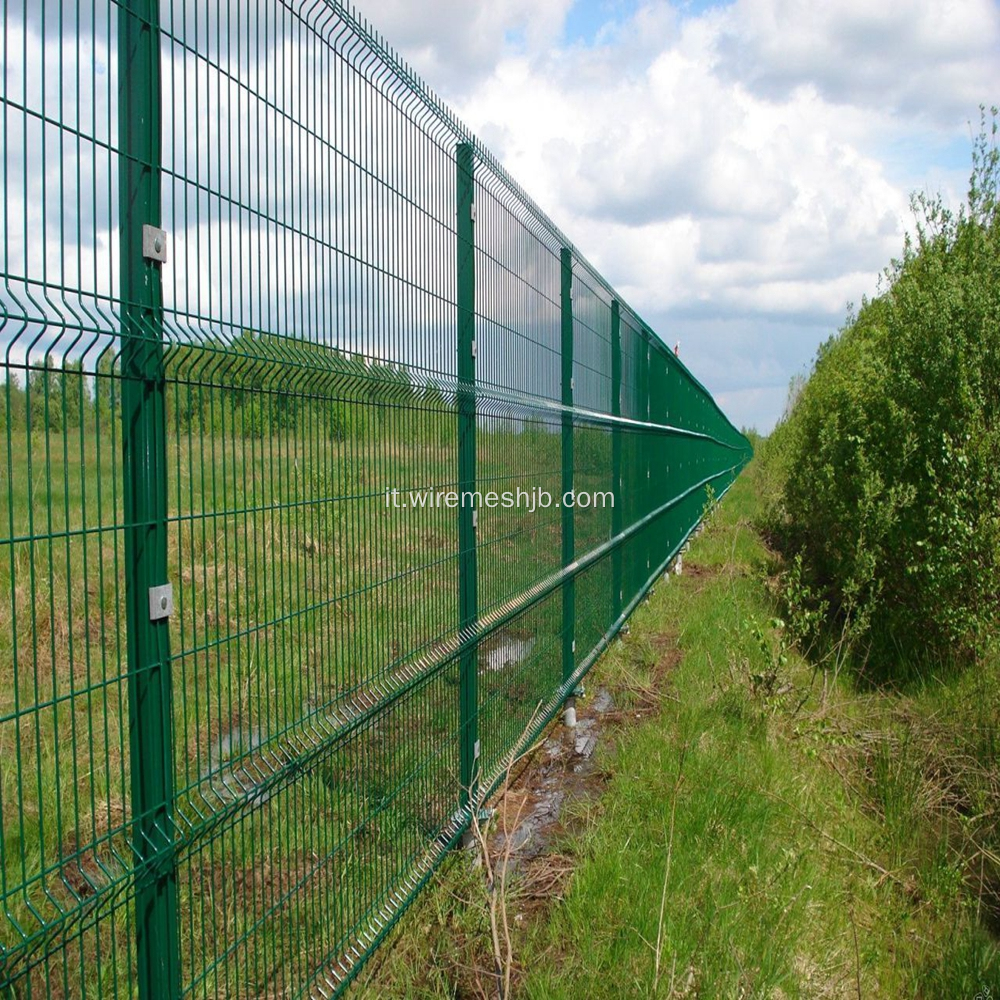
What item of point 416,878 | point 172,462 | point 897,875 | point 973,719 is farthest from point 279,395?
point 973,719

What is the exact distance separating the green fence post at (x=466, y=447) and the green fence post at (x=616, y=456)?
11.4 ft

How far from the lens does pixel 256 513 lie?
2271 mm

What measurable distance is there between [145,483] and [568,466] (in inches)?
160

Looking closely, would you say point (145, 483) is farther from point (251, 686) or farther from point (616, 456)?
point (616, 456)

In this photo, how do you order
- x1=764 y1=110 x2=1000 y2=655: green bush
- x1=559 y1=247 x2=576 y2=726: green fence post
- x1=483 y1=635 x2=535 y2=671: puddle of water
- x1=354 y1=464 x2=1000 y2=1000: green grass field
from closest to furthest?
1. x1=354 y1=464 x2=1000 y2=1000: green grass field
2. x1=483 y1=635 x2=535 y2=671: puddle of water
3. x1=559 y1=247 x2=576 y2=726: green fence post
4. x1=764 y1=110 x2=1000 y2=655: green bush

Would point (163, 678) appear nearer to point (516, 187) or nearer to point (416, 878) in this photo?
point (416, 878)

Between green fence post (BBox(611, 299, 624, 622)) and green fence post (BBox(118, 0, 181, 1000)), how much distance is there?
18.3ft

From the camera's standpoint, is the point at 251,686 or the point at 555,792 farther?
the point at 555,792

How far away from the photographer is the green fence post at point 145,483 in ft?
6.24

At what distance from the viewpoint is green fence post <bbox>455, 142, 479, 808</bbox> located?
12.8 feet

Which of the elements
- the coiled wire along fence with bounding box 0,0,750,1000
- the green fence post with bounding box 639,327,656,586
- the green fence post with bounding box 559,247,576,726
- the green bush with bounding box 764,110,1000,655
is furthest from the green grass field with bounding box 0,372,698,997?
the green fence post with bounding box 639,327,656,586

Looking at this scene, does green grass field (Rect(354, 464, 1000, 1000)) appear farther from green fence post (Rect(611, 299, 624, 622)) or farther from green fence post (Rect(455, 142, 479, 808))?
green fence post (Rect(611, 299, 624, 622))

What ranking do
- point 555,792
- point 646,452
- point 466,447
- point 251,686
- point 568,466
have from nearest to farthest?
point 251,686
point 466,447
point 555,792
point 568,466
point 646,452

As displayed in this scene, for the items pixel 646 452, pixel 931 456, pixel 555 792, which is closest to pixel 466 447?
pixel 555 792
